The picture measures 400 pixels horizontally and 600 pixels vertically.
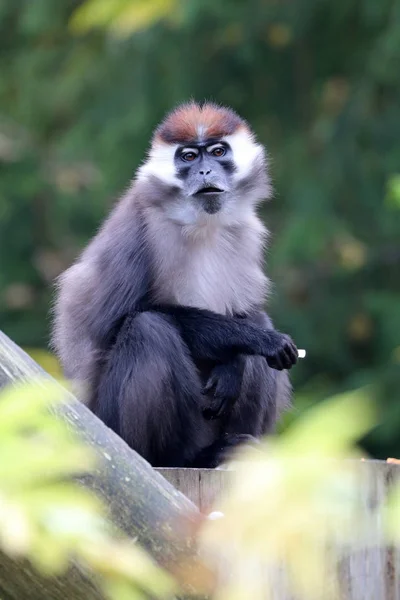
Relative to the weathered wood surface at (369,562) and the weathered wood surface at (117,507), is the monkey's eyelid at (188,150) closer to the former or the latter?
the weathered wood surface at (369,562)

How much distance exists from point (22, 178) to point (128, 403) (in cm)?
930

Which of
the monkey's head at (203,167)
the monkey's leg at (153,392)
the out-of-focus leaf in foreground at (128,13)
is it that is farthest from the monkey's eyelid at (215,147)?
the out-of-focus leaf in foreground at (128,13)

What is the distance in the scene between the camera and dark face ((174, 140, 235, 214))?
19.1 ft

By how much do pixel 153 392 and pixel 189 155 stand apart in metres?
1.35

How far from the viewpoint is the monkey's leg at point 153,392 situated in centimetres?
520

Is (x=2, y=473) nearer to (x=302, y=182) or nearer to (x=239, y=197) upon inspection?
(x=239, y=197)

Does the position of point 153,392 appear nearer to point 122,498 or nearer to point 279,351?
point 279,351

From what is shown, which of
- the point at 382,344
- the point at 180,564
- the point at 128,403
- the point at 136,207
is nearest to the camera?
the point at 180,564

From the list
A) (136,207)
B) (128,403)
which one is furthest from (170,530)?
(136,207)

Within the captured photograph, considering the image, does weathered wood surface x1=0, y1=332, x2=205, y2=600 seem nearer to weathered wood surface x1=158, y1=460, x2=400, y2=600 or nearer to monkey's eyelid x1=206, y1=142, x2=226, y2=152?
weathered wood surface x1=158, y1=460, x2=400, y2=600

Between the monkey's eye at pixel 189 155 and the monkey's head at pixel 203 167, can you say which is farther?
the monkey's eye at pixel 189 155

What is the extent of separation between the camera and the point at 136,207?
5.80 m

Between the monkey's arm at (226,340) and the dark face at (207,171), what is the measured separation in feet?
2.01

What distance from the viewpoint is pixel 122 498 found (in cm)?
295
